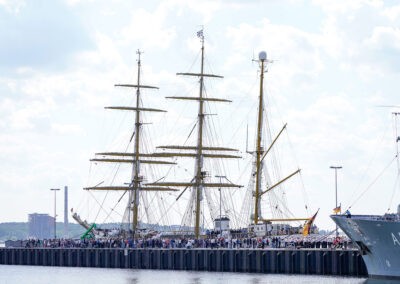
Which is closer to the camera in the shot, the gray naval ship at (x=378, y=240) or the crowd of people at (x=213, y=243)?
the gray naval ship at (x=378, y=240)

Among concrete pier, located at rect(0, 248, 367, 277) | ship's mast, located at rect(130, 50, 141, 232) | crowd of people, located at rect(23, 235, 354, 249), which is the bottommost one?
concrete pier, located at rect(0, 248, 367, 277)

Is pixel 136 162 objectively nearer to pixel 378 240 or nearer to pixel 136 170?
pixel 136 170

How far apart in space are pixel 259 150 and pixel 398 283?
36.8 metres

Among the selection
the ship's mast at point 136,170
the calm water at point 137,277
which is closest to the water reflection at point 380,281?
the calm water at point 137,277

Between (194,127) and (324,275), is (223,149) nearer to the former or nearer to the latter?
(194,127)

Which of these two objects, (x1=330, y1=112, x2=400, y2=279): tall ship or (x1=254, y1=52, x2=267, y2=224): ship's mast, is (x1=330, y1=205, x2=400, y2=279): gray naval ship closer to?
(x1=330, y1=112, x2=400, y2=279): tall ship

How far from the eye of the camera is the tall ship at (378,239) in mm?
95938

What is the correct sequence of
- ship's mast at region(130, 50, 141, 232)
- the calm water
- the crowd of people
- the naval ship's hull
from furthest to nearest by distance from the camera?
ship's mast at region(130, 50, 141, 232), the crowd of people, the calm water, the naval ship's hull

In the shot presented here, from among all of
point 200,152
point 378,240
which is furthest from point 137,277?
point 200,152

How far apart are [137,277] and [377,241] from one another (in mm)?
24066

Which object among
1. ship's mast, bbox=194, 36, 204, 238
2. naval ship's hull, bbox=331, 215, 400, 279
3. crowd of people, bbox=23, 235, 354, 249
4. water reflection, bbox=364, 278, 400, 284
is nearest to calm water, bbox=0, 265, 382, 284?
water reflection, bbox=364, 278, 400, 284

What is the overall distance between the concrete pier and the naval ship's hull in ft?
11.7

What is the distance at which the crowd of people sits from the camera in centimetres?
11031

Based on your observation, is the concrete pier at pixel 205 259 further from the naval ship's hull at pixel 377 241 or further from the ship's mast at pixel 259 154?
the ship's mast at pixel 259 154
